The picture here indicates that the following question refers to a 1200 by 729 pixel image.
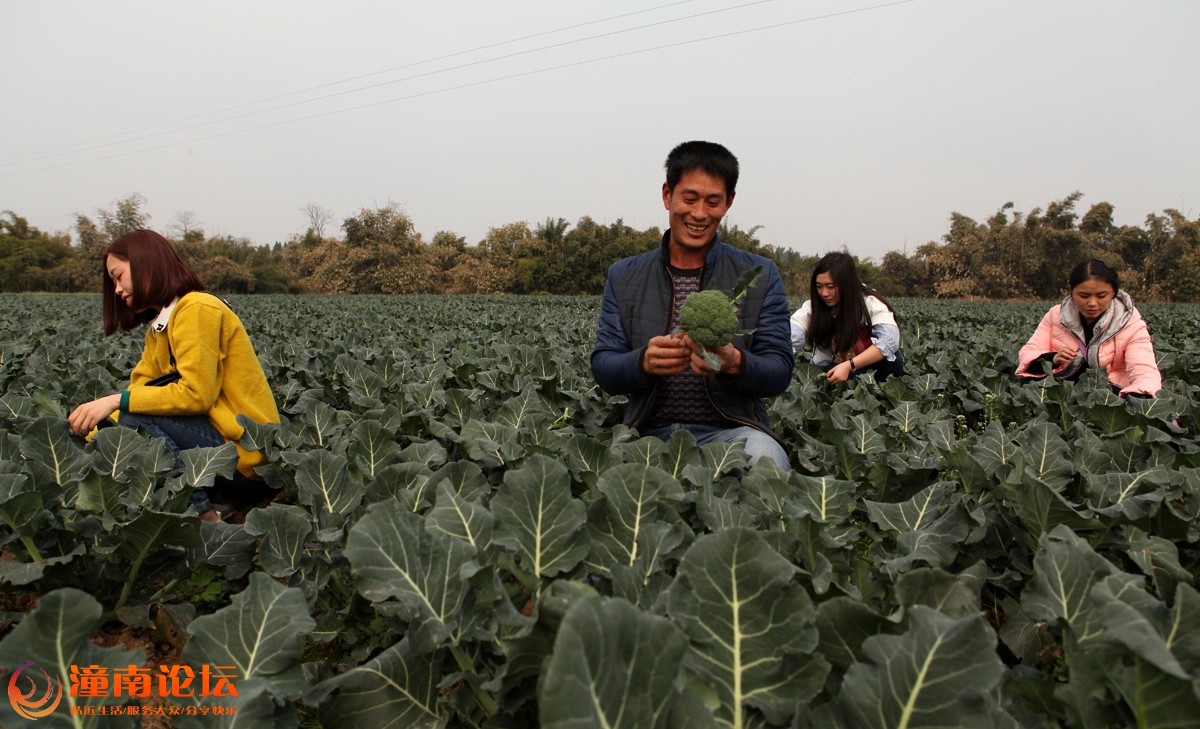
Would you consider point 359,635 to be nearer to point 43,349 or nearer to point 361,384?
point 361,384

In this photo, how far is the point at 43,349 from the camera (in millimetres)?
6391

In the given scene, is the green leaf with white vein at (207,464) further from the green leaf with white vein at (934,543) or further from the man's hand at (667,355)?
the green leaf with white vein at (934,543)

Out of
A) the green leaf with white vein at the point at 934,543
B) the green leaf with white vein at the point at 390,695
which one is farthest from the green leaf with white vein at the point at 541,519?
the green leaf with white vein at the point at 934,543

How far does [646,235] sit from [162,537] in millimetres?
52623

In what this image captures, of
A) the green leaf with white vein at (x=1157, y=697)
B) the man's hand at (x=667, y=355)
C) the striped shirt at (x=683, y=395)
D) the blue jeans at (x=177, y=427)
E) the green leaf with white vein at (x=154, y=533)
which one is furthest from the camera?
the blue jeans at (x=177, y=427)

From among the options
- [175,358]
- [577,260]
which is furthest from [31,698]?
[577,260]

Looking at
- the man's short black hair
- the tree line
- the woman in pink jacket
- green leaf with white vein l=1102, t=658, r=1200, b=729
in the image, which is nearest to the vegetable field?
green leaf with white vein l=1102, t=658, r=1200, b=729

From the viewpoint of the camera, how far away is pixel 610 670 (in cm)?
89

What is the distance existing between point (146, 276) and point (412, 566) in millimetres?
2614

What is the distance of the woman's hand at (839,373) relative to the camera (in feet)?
16.3

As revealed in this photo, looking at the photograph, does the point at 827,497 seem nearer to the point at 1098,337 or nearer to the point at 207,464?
the point at 207,464

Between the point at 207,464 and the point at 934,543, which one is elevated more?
the point at 207,464

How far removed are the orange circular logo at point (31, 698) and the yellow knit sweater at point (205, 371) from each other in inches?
84.6

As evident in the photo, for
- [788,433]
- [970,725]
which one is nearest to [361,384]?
[788,433]
